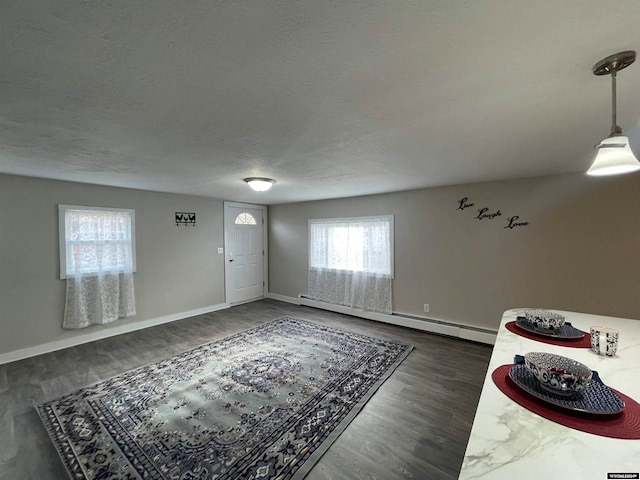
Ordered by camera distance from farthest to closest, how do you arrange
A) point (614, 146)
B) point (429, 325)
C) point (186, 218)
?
point (186, 218) < point (429, 325) < point (614, 146)

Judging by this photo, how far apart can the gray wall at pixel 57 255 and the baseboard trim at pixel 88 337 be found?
5cm

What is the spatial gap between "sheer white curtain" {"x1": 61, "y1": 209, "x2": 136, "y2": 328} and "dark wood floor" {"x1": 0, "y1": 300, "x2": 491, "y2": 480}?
0.43 meters

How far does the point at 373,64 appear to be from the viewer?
44.9 inches

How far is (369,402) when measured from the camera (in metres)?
2.34

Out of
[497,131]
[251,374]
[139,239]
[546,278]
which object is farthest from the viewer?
[139,239]

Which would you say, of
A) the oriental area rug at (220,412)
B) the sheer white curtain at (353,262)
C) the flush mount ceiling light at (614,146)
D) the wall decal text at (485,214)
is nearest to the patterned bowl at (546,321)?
the flush mount ceiling light at (614,146)

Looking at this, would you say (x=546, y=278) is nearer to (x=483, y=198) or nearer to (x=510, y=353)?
(x=483, y=198)

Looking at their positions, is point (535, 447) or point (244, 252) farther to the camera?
point (244, 252)

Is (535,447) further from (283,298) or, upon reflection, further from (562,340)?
(283,298)

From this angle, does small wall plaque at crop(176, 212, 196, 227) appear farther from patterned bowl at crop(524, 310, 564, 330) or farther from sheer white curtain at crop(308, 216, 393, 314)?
patterned bowl at crop(524, 310, 564, 330)

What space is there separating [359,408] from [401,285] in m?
2.47

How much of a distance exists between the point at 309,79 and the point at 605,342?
6.36 ft

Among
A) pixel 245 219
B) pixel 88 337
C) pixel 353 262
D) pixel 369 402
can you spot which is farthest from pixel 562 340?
pixel 245 219

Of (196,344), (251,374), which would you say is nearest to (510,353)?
(251,374)
